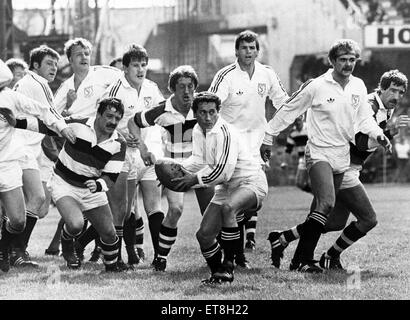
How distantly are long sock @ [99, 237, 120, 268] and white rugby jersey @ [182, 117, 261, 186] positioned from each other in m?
1.20

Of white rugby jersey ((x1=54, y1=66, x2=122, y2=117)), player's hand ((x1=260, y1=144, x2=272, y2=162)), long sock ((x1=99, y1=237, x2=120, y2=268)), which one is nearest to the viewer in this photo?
long sock ((x1=99, y1=237, x2=120, y2=268))

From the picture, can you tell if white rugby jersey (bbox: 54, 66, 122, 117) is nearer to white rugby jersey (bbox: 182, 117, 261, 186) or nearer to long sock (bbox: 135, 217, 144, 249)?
long sock (bbox: 135, 217, 144, 249)

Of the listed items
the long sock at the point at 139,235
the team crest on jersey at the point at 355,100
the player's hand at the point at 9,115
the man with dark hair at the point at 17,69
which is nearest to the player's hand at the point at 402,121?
the team crest on jersey at the point at 355,100

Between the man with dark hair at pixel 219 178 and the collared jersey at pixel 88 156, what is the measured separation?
0.85 m

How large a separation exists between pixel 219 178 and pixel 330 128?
Result: 142 centimetres

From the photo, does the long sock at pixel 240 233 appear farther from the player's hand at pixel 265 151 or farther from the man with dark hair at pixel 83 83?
the man with dark hair at pixel 83 83

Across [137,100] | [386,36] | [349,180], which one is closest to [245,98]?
[137,100]

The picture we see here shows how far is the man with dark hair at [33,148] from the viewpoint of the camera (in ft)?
31.6

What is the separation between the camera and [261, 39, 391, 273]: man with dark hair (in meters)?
8.48

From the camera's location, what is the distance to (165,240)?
8969mm

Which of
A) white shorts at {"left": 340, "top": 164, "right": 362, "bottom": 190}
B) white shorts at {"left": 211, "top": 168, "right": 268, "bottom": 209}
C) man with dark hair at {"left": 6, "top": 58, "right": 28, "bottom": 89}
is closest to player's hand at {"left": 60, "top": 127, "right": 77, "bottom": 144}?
white shorts at {"left": 211, "top": 168, "right": 268, "bottom": 209}
